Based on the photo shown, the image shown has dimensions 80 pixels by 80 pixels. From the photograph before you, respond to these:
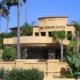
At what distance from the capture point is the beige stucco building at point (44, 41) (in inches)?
1907

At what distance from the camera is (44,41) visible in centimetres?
4831

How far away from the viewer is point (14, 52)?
151 ft

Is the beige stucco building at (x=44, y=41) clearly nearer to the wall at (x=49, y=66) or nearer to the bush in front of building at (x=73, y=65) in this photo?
the wall at (x=49, y=66)

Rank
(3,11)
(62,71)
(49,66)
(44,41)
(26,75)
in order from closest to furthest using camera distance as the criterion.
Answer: (26,75)
(49,66)
(62,71)
(44,41)
(3,11)

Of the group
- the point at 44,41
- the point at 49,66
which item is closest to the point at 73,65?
the point at 49,66

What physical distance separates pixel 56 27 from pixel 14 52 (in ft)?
45.7

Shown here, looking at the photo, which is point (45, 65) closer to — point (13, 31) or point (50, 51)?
point (50, 51)

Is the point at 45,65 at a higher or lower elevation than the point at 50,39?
lower

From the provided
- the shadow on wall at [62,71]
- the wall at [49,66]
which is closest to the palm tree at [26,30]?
the wall at [49,66]

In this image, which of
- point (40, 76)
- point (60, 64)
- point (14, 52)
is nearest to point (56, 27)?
point (14, 52)

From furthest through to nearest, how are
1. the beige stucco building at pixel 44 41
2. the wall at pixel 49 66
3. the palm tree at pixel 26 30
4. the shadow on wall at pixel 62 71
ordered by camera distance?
the palm tree at pixel 26 30
the beige stucco building at pixel 44 41
the shadow on wall at pixel 62 71
the wall at pixel 49 66

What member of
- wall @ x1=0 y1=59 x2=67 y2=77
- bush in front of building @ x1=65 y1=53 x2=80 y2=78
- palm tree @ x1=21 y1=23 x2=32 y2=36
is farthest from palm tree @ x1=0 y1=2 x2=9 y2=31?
bush in front of building @ x1=65 y1=53 x2=80 y2=78

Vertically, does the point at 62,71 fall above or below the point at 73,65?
below

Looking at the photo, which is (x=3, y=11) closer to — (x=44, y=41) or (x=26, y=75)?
(x=44, y=41)
